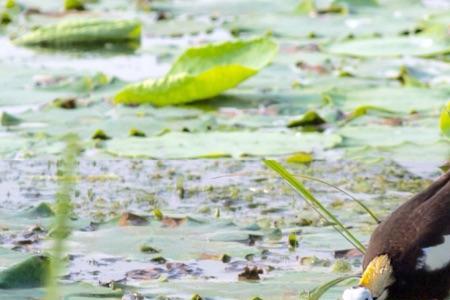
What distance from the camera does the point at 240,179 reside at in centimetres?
633

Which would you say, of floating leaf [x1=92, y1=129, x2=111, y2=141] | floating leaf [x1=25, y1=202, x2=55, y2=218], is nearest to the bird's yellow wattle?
floating leaf [x1=25, y1=202, x2=55, y2=218]

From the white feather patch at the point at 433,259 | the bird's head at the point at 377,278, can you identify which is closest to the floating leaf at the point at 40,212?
the bird's head at the point at 377,278

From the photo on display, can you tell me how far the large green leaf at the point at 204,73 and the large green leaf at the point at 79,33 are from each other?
184 centimetres

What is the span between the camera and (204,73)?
7285mm

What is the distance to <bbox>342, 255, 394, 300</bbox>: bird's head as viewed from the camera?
4.30 m

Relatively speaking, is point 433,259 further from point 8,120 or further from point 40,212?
point 8,120

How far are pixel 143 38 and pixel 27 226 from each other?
4.43 meters

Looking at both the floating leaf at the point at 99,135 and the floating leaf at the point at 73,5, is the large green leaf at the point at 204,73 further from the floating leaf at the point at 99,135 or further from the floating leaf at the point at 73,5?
the floating leaf at the point at 73,5

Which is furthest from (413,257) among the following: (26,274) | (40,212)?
(40,212)

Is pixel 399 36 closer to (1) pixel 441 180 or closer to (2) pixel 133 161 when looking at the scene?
(2) pixel 133 161

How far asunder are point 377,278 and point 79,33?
533 cm

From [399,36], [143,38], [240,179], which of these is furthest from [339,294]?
[143,38]

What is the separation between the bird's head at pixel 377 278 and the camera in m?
4.30

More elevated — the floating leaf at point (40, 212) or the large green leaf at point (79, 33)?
the large green leaf at point (79, 33)
